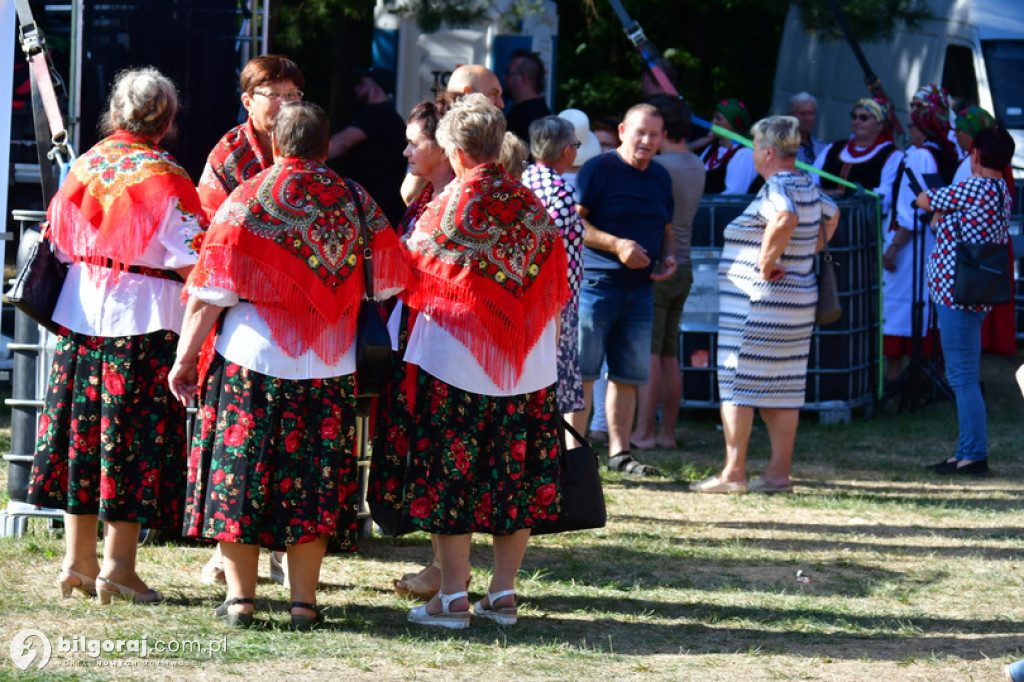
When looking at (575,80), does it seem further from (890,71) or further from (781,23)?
(890,71)

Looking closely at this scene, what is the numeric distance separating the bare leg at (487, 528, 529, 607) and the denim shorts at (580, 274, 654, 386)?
2.43 meters

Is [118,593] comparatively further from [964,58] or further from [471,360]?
[964,58]

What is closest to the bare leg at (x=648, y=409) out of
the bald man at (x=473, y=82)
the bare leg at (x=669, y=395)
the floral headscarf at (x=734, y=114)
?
the bare leg at (x=669, y=395)

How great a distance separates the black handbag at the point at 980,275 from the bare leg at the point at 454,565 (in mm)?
3746

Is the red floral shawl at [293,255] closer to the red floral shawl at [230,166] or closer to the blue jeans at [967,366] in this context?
the red floral shawl at [230,166]

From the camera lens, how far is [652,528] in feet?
21.1

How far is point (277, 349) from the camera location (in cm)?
443

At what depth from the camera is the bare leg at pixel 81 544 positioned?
4938 mm

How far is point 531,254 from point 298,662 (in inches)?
56.7

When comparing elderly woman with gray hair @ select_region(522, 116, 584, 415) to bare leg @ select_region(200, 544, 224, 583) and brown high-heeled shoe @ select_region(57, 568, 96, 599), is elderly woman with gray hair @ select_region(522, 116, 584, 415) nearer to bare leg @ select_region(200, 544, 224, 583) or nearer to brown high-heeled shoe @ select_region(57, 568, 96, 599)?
bare leg @ select_region(200, 544, 224, 583)

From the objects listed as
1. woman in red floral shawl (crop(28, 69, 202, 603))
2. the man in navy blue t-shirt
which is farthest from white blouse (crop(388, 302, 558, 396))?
the man in navy blue t-shirt

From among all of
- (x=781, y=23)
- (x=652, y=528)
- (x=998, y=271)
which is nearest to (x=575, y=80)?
(x=781, y=23)

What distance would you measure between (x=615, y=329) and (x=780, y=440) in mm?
970

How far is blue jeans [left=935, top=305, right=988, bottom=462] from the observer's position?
7.71 metres
